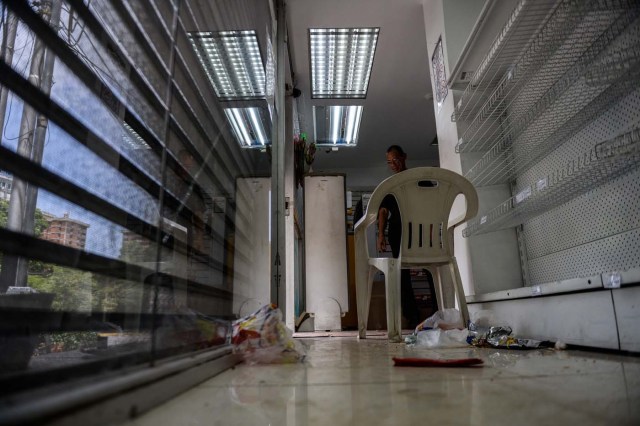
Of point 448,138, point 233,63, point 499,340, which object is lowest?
point 499,340

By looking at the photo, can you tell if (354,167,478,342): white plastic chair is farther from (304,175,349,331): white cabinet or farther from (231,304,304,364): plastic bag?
(304,175,349,331): white cabinet

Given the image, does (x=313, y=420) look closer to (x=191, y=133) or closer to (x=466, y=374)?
(x=466, y=374)

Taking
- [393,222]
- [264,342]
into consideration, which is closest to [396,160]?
[393,222]

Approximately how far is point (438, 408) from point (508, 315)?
177cm

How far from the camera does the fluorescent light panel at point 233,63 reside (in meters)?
1.96

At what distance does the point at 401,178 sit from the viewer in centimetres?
242

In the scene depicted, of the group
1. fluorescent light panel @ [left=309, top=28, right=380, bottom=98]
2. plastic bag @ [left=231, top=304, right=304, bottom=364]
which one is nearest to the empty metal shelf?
plastic bag @ [left=231, top=304, right=304, bottom=364]

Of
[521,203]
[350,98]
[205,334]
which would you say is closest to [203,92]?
[205,334]

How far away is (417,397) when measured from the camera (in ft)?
2.41

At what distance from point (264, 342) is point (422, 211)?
1.43m

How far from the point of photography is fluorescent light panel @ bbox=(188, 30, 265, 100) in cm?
196

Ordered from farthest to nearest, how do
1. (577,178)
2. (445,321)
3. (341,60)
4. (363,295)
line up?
(341,60) → (363,295) → (445,321) → (577,178)

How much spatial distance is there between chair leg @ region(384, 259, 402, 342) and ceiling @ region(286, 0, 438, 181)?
269cm

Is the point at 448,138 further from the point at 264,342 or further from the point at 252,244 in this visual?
the point at 264,342
